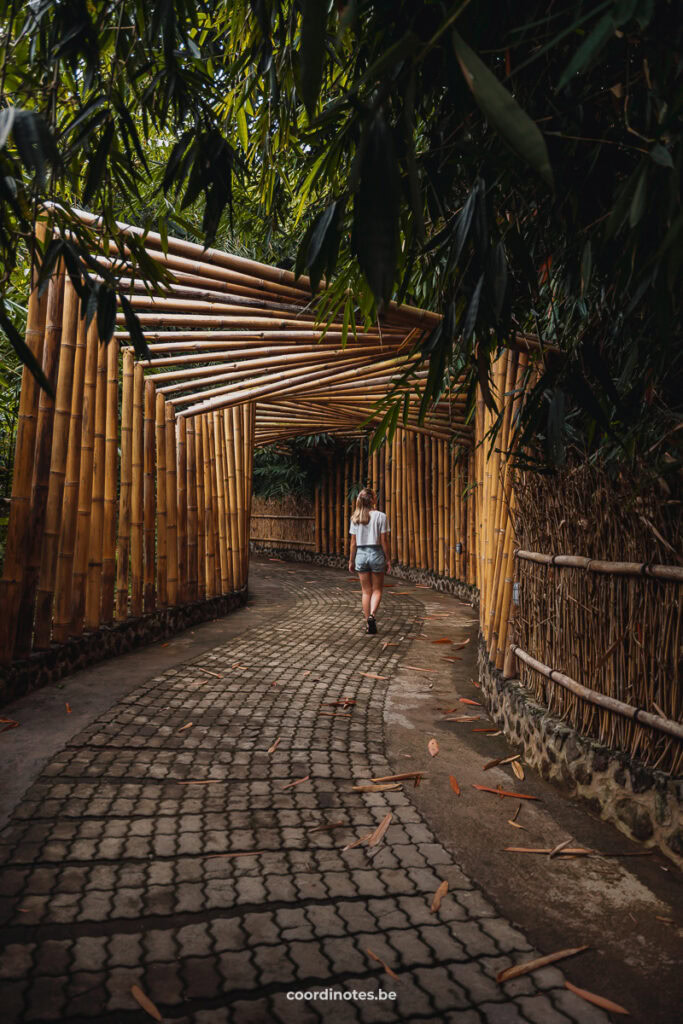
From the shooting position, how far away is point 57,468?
3.66 m

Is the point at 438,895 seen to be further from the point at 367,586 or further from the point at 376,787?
the point at 367,586

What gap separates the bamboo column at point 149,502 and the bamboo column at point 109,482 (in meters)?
0.52

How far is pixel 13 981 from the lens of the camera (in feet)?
4.76

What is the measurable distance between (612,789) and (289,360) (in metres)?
3.28

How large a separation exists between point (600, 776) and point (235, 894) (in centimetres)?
136

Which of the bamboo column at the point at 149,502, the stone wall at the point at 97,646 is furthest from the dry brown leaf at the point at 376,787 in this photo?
the bamboo column at the point at 149,502

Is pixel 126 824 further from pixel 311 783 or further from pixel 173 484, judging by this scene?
pixel 173 484

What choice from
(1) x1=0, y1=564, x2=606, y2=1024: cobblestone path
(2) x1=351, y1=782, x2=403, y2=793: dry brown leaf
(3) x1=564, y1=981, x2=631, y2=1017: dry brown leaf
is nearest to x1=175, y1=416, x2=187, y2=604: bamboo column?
(1) x1=0, y1=564, x2=606, y2=1024: cobblestone path

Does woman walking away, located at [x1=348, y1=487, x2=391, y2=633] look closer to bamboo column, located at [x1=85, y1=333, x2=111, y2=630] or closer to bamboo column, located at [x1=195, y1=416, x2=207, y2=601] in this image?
bamboo column, located at [x1=195, y1=416, x2=207, y2=601]

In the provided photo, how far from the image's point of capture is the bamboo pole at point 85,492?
393 cm

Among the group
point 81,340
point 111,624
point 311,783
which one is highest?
point 81,340

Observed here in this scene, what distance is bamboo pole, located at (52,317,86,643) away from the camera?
148 inches

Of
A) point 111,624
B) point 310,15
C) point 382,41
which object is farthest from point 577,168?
point 111,624

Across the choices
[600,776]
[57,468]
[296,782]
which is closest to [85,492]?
[57,468]
